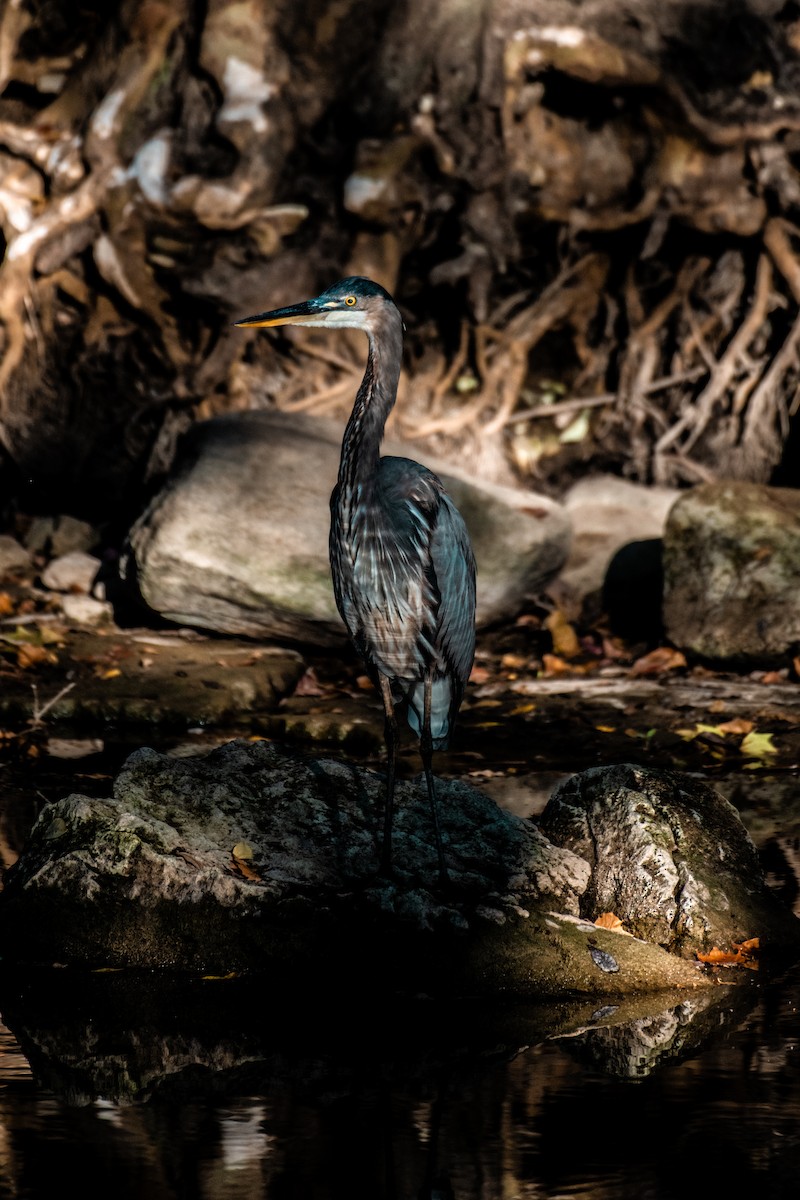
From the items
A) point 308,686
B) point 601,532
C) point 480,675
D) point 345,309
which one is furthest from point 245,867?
point 601,532

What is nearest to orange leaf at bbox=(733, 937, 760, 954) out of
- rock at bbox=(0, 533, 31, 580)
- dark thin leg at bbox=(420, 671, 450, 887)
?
dark thin leg at bbox=(420, 671, 450, 887)

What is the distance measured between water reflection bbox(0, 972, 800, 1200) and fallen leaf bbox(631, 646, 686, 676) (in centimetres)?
411

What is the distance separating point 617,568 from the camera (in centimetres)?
993

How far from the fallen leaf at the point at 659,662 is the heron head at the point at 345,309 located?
3.92m

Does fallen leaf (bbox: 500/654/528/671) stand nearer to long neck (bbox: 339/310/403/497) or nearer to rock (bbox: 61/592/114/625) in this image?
rock (bbox: 61/592/114/625)

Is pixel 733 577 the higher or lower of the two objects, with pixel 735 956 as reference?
higher

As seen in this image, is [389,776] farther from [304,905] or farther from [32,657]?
[32,657]

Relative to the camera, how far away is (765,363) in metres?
11.5

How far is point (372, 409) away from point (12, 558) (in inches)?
228

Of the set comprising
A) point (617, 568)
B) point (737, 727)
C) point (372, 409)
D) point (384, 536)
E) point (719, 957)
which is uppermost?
point (372, 409)

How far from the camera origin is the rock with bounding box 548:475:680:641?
9.69m

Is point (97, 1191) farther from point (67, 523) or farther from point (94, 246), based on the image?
point (94, 246)

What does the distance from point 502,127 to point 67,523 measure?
4.11 m

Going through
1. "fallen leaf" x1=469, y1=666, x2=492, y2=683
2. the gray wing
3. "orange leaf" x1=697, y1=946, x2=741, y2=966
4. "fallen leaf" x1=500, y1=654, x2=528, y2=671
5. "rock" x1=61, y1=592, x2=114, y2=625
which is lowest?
"orange leaf" x1=697, y1=946, x2=741, y2=966
